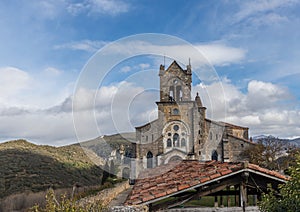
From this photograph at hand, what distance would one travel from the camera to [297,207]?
5.93m

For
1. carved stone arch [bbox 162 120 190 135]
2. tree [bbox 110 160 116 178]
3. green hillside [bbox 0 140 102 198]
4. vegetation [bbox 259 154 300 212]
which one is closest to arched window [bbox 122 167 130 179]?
green hillside [bbox 0 140 102 198]

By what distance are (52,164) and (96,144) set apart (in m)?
19.2

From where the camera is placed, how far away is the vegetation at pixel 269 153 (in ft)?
120

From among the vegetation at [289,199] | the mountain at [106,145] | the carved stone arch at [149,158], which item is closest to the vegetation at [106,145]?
the mountain at [106,145]

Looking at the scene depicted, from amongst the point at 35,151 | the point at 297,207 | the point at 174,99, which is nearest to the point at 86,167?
the point at 35,151

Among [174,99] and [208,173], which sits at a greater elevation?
[174,99]

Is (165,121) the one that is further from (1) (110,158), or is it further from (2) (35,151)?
(2) (35,151)

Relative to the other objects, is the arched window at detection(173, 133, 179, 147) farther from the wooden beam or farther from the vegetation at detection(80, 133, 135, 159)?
the wooden beam

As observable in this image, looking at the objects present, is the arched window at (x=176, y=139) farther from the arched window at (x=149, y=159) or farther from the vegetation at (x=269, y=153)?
the vegetation at (x=269, y=153)

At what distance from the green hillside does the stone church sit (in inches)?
270

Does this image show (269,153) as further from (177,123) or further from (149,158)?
(149,158)

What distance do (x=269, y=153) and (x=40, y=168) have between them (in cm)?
2633

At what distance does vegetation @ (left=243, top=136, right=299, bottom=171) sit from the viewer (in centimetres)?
3659

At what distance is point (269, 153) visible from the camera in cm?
3750
